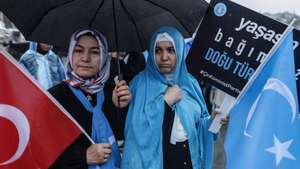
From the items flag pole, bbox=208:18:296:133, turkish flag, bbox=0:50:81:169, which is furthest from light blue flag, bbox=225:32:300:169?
turkish flag, bbox=0:50:81:169

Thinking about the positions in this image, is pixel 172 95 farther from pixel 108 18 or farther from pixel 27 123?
pixel 27 123

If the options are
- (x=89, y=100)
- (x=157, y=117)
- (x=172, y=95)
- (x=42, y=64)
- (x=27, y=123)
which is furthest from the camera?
(x=42, y=64)

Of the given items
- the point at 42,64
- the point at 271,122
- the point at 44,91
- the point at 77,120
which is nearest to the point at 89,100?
the point at 77,120

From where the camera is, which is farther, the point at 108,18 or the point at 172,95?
the point at 108,18

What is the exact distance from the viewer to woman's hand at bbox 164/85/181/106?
363cm

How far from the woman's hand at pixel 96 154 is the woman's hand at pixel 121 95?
0.93ft

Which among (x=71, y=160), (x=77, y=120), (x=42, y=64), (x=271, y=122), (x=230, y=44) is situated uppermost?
(x=230, y=44)

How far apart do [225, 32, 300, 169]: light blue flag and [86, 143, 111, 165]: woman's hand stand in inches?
27.7

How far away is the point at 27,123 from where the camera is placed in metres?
3.17

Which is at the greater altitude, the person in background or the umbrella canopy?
the umbrella canopy

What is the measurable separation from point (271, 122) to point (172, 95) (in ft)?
2.30

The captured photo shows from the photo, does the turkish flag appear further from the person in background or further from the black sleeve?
the person in background

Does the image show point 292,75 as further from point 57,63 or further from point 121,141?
point 57,63

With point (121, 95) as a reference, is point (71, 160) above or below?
below
